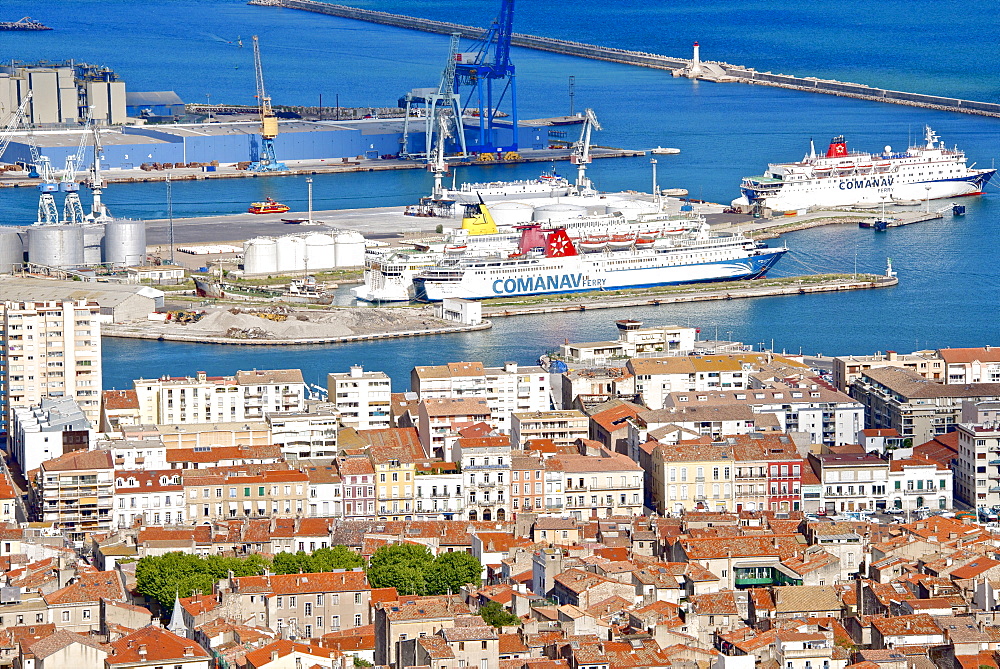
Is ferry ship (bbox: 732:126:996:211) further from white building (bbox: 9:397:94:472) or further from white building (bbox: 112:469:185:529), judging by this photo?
white building (bbox: 112:469:185:529)

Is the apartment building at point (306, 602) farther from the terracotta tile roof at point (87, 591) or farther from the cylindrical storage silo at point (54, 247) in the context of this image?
the cylindrical storage silo at point (54, 247)

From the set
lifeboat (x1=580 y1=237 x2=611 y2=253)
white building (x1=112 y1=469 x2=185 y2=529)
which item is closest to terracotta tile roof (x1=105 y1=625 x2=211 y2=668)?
white building (x1=112 y1=469 x2=185 y2=529)

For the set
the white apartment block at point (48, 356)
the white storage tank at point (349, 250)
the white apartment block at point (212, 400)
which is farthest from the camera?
the white storage tank at point (349, 250)

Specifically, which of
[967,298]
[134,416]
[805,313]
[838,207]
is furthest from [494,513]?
[838,207]

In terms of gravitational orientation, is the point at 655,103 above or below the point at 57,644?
above

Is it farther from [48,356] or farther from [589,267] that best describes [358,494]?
[589,267]

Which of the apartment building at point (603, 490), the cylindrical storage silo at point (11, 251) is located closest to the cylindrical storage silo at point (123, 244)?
the cylindrical storage silo at point (11, 251)

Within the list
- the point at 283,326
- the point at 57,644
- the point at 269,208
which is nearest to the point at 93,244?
the point at 283,326
